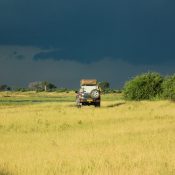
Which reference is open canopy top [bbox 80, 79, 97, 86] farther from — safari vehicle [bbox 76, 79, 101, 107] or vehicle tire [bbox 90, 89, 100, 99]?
vehicle tire [bbox 90, 89, 100, 99]

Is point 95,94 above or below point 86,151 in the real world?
above

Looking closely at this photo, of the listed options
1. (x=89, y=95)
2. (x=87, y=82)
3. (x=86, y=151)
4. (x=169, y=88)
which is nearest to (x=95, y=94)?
(x=89, y=95)

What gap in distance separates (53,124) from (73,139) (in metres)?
9.43

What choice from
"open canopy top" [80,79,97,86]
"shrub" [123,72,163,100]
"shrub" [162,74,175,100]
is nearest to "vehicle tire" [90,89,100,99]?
"open canopy top" [80,79,97,86]

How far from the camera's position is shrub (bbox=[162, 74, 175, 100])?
75125 millimetres

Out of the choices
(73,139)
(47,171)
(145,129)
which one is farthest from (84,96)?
(47,171)

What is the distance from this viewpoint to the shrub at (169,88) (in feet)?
246

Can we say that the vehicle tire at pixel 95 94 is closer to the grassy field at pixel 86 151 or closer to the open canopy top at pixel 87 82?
the open canopy top at pixel 87 82

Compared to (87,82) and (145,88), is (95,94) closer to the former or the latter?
(87,82)

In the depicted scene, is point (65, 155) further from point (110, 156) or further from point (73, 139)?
point (73, 139)

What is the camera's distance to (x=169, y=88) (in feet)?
250

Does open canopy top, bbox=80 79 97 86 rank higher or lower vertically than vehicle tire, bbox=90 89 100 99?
higher

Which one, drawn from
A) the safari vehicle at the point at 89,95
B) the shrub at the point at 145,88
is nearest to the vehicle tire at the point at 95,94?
the safari vehicle at the point at 89,95

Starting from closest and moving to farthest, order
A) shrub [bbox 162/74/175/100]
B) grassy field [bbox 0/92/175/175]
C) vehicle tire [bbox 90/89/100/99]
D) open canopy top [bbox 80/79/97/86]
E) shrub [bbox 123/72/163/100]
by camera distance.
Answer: grassy field [bbox 0/92/175/175]
vehicle tire [bbox 90/89/100/99]
open canopy top [bbox 80/79/97/86]
shrub [bbox 162/74/175/100]
shrub [bbox 123/72/163/100]
